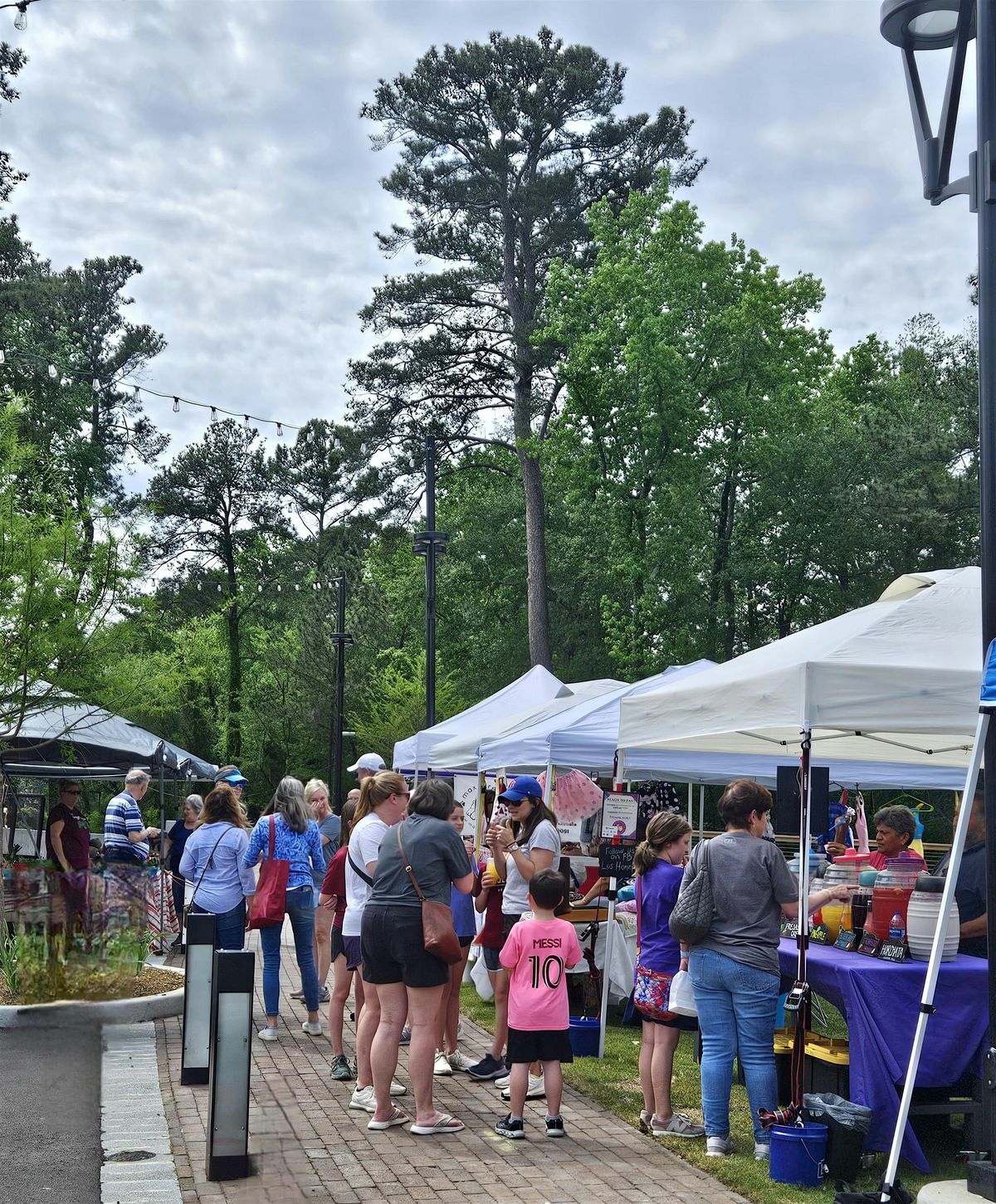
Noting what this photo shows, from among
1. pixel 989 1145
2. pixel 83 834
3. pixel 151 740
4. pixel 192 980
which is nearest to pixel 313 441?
pixel 151 740

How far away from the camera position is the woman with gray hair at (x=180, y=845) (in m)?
15.6

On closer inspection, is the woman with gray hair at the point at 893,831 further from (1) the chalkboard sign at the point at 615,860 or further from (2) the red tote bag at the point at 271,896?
(2) the red tote bag at the point at 271,896

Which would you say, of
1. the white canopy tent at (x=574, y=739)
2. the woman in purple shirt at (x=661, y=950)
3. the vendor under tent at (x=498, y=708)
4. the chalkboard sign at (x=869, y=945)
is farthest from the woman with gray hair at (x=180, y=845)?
the chalkboard sign at (x=869, y=945)

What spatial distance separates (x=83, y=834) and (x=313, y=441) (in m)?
39.9

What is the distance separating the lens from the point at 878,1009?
625 centimetres

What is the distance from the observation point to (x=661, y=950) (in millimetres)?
7148

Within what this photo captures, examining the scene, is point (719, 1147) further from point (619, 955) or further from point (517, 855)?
point (619, 955)

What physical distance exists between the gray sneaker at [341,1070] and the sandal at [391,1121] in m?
Result: 0.97

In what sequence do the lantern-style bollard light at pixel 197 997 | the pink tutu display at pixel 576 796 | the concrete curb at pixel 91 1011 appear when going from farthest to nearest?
1. the pink tutu display at pixel 576 796
2. the concrete curb at pixel 91 1011
3. the lantern-style bollard light at pixel 197 997

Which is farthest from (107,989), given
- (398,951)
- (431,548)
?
(431,548)

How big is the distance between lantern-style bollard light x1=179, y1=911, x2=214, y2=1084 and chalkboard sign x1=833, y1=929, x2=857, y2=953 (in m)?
3.55

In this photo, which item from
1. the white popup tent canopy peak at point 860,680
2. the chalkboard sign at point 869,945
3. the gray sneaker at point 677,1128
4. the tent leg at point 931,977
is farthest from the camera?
the gray sneaker at point 677,1128

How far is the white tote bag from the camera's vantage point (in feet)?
22.3

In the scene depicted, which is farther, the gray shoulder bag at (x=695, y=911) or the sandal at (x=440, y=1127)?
the sandal at (x=440, y=1127)
